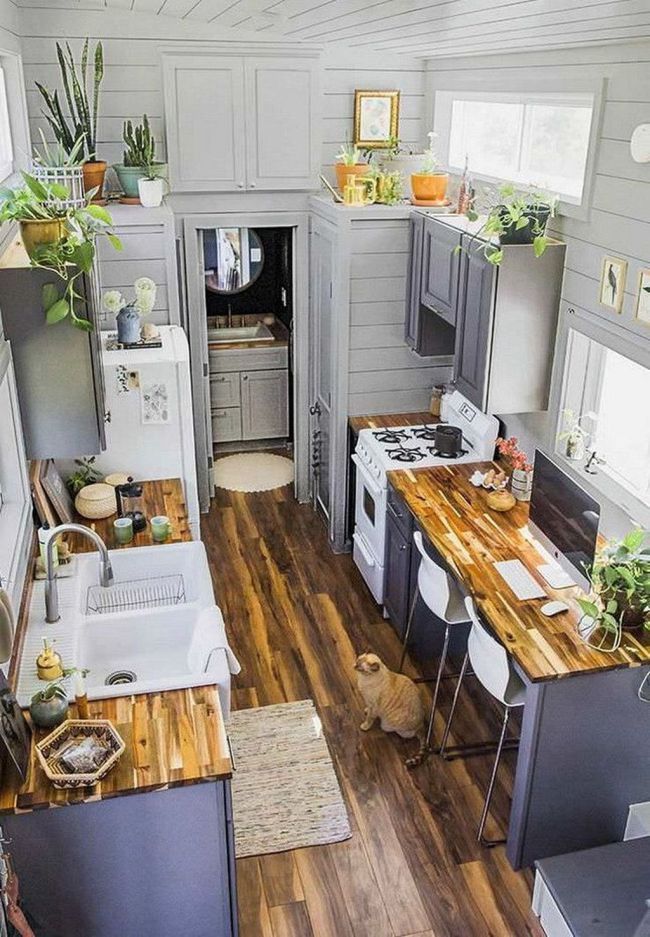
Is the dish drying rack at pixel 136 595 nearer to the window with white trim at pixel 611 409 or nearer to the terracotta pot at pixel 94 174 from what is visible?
the window with white trim at pixel 611 409

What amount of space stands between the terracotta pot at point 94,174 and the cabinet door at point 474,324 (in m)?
2.15

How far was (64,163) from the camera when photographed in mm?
3727

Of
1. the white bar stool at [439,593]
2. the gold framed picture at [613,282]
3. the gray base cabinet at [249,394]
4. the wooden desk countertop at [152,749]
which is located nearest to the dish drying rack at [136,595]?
the wooden desk countertop at [152,749]

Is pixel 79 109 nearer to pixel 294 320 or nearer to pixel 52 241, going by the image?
pixel 294 320

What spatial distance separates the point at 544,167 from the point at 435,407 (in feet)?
5.30

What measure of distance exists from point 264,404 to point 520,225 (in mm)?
3641

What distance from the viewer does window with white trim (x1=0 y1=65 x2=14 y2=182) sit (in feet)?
13.2

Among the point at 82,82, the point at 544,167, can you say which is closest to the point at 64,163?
the point at 82,82

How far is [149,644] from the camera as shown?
3.42m

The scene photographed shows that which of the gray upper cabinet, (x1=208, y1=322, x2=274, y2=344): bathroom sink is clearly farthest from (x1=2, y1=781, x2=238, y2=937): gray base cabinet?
(x1=208, y1=322, x2=274, y2=344): bathroom sink

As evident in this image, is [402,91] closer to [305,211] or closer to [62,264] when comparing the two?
[305,211]

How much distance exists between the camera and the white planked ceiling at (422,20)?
8.27 ft

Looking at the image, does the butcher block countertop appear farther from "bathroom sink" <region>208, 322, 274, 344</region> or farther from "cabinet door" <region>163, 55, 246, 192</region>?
"bathroom sink" <region>208, 322, 274, 344</region>

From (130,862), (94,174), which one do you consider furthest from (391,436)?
(130,862)
